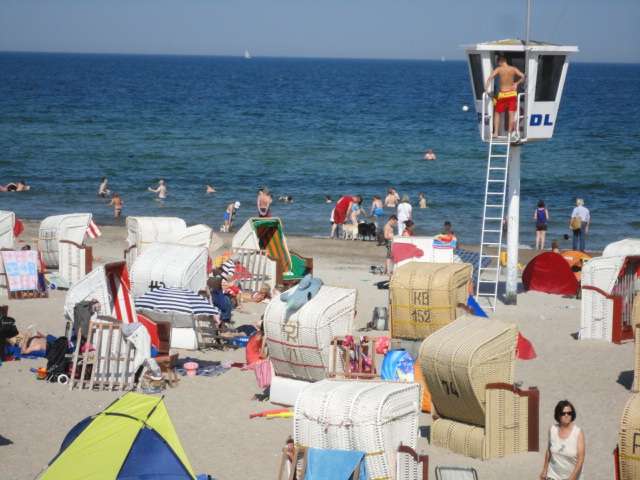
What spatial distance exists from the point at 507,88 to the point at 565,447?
11316mm

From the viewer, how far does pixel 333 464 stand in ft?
35.9

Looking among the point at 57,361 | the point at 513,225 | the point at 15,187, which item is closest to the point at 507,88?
→ the point at 513,225

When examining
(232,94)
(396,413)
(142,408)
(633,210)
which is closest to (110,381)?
(142,408)

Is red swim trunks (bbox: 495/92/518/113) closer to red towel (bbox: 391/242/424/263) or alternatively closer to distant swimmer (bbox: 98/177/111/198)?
red towel (bbox: 391/242/424/263)

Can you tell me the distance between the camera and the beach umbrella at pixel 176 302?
17781mm

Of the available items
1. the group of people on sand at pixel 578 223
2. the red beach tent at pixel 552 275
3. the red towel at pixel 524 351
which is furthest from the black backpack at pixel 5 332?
the group of people on sand at pixel 578 223

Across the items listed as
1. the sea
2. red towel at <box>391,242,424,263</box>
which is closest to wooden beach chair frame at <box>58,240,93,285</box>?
red towel at <box>391,242,424,263</box>

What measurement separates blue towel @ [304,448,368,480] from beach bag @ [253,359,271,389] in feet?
15.5

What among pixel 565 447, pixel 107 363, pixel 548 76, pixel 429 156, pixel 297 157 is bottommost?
pixel 297 157

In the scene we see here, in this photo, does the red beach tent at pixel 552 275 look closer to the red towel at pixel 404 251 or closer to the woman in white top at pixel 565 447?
the red towel at pixel 404 251

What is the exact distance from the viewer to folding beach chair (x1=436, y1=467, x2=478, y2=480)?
11.1 meters

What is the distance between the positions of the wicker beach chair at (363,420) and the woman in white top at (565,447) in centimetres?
154

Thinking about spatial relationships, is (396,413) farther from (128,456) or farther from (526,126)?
(526,126)

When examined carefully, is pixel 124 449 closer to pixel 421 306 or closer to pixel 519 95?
pixel 421 306
